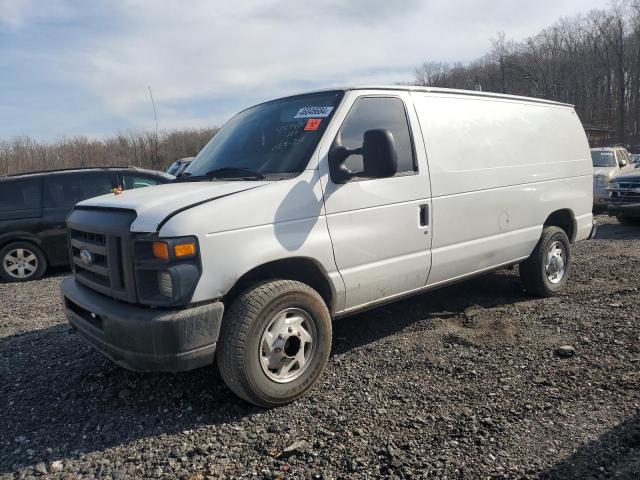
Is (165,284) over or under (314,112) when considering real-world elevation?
under

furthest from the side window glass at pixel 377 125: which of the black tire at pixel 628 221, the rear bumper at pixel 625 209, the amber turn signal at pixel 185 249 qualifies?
the black tire at pixel 628 221

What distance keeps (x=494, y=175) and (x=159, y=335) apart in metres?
3.48

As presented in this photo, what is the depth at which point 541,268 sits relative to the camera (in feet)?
18.0

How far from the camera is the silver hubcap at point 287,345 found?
328 centimetres

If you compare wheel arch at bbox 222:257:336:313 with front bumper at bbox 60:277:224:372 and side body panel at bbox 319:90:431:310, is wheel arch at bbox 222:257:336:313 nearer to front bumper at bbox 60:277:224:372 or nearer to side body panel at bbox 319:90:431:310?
side body panel at bbox 319:90:431:310

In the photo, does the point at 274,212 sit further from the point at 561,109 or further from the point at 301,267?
the point at 561,109

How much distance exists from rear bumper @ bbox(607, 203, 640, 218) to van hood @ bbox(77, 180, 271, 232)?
1029 centimetres

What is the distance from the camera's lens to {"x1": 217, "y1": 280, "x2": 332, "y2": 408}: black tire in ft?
10.1

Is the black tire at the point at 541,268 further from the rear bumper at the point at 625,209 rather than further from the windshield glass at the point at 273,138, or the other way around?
the rear bumper at the point at 625,209

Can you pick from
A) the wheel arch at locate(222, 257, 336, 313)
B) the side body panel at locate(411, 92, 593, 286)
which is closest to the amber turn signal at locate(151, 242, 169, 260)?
the wheel arch at locate(222, 257, 336, 313)

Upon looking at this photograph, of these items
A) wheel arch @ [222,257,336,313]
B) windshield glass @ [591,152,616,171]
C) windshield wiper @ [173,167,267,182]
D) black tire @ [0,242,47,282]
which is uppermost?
windshield glass @ [591,152,616,171]

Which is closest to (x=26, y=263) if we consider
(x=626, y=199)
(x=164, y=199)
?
(x=164, y=199)

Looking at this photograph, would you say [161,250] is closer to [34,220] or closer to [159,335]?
[159,335]

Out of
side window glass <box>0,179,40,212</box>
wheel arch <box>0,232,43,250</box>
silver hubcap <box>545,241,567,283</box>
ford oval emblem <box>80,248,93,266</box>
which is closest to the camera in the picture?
ford oval emblem <box>80,248,93,266</box>
